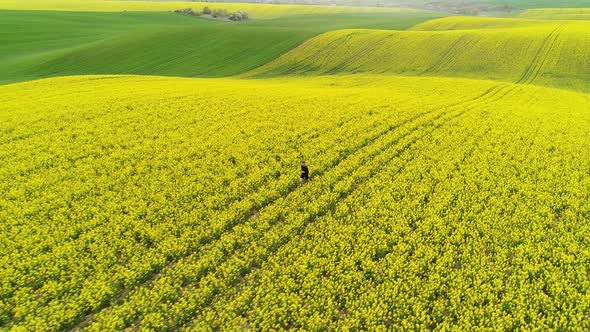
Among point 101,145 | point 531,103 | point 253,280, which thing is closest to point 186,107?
point 101,145

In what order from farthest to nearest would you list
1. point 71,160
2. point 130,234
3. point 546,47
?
point 546,47
point 71,160
point 130,234

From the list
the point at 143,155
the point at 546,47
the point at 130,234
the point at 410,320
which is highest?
the point at 546,47

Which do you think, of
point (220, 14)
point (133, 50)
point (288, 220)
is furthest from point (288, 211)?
point (220, 14)

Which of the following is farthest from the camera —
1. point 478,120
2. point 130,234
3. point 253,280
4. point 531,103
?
point 531,103

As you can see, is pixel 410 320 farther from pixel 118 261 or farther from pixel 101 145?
pixel 101 145

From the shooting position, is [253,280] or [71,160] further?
[71,160]

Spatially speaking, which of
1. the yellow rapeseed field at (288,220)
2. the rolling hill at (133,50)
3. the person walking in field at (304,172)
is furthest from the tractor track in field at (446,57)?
the person walking in field at (304,172)
